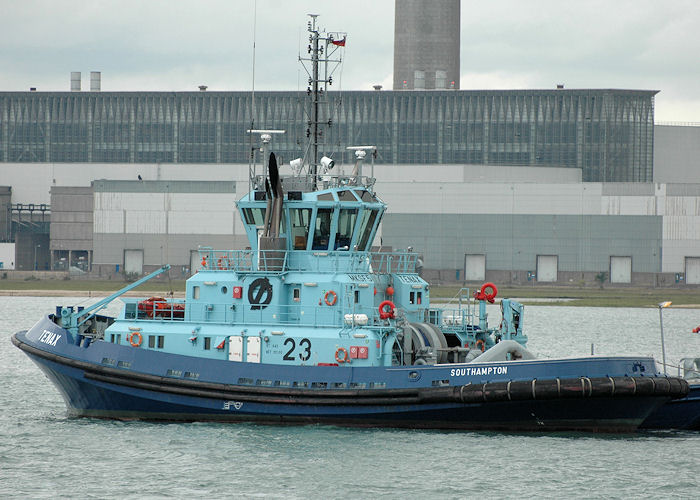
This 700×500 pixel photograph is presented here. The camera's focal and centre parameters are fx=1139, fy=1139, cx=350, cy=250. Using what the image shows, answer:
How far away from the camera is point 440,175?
103375 mm

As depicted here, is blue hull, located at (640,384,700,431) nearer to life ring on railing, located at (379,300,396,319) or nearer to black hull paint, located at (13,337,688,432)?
black hull paint, located at (13,337,688,432)

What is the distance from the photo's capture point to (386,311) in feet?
75.5

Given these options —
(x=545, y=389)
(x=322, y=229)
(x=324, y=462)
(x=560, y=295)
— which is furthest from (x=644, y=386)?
(x=560, y=295)

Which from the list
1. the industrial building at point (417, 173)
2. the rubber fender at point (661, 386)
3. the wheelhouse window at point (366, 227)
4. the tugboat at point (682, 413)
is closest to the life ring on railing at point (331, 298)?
the wheelhouse window at point (366, 227)

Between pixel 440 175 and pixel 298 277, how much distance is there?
8006 cm

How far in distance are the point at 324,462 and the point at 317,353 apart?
2.97 metres

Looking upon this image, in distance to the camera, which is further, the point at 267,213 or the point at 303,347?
the point at 267,213

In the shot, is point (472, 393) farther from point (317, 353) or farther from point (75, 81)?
point (75, 81)

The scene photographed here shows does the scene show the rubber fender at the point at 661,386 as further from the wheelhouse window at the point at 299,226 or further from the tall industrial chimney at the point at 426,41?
the tall industrial chimney at the point at 426,41

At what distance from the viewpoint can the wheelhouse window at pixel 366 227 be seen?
25.0 meters

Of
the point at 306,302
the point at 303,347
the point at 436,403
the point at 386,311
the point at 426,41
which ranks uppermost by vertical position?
the point at 426,41

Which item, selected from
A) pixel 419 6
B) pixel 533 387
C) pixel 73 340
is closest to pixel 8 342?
pixel 73 340

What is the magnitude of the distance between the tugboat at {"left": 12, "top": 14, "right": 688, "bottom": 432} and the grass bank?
54664 mm

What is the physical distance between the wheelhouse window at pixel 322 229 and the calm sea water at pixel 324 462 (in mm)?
4113
